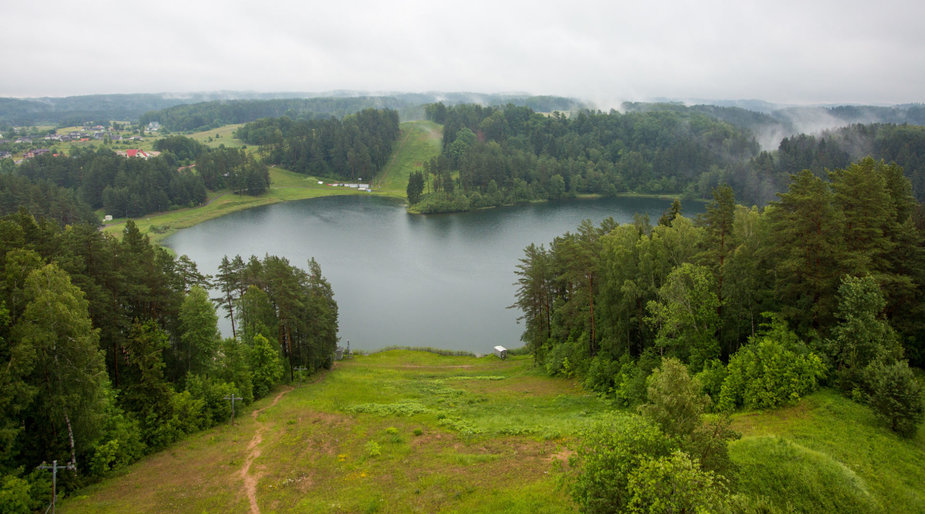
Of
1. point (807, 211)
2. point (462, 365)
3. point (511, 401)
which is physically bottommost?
point (462, 365)

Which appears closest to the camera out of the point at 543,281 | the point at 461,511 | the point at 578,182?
the point at 461,511

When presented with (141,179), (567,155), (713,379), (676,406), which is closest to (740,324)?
(713,379)

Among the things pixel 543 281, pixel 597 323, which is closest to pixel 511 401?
pixel 597 323

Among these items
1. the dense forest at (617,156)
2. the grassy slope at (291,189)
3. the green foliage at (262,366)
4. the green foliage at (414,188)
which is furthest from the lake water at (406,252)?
the green foliage at (262,366)

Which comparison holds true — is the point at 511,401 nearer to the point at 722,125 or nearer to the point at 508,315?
the point at 508,315

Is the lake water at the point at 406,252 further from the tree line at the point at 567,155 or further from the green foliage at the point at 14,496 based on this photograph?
the green foliage at the point at 14,496

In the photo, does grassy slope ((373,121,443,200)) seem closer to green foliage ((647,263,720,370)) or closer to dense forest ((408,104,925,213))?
dense forest ((408,104,925,213))

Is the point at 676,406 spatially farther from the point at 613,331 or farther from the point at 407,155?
the point at 407,155

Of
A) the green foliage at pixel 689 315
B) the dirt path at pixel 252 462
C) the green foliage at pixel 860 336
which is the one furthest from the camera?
the green foliage at pixel 689 315
